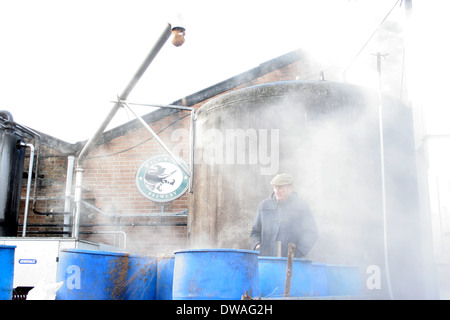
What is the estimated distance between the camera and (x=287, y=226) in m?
4.98

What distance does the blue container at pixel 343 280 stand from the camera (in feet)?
14.3

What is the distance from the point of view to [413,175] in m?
6.10

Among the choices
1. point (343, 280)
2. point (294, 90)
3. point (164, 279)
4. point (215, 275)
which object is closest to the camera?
point (215, 275)

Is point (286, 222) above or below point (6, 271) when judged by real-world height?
above

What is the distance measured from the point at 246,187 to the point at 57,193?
528 cm

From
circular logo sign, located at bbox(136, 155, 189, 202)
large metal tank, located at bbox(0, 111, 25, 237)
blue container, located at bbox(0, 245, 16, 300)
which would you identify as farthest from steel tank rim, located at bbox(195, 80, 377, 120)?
large metal tank, located at bbox(0, 111, 25, 237)

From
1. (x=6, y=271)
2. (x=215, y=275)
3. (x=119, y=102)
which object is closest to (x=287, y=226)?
(x=215, y=275)

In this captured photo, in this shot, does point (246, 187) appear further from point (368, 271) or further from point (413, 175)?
point (413, 175)

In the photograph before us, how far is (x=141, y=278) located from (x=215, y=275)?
1085 mm

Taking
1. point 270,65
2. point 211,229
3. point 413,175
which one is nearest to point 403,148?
point 413,175

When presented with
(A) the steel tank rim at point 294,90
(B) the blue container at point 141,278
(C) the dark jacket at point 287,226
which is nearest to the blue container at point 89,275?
Answer: (B) the blue container at point 141,278

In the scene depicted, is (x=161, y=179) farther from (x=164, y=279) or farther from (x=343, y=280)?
(x=343, y=280)

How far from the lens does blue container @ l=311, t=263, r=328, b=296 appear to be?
13.2 feet

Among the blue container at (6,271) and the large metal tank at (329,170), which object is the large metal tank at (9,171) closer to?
the large metal tank at (329,170)
